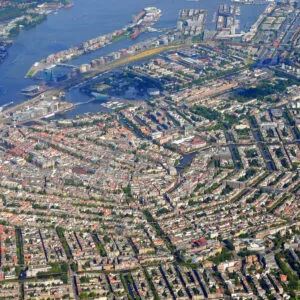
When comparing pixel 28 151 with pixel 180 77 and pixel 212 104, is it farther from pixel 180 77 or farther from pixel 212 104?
pixel 180 77

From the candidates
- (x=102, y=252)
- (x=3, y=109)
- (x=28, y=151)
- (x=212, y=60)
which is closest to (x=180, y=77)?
(x=212, y=60)

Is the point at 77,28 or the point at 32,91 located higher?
the point at 32,91

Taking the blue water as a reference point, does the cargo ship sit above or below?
above

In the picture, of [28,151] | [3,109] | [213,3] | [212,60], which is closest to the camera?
[28,151]

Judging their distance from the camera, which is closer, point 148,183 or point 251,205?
point 251,205

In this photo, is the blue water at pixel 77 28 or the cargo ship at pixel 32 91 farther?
the blue water at pixel 77 28

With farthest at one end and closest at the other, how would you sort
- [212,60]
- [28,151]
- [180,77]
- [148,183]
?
[212,60], [180,77], [28,151], [148,183]

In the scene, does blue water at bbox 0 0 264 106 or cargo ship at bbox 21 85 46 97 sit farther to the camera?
blue water at bbox 0 0 264 106

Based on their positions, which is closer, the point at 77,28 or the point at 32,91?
the point at 32,91
